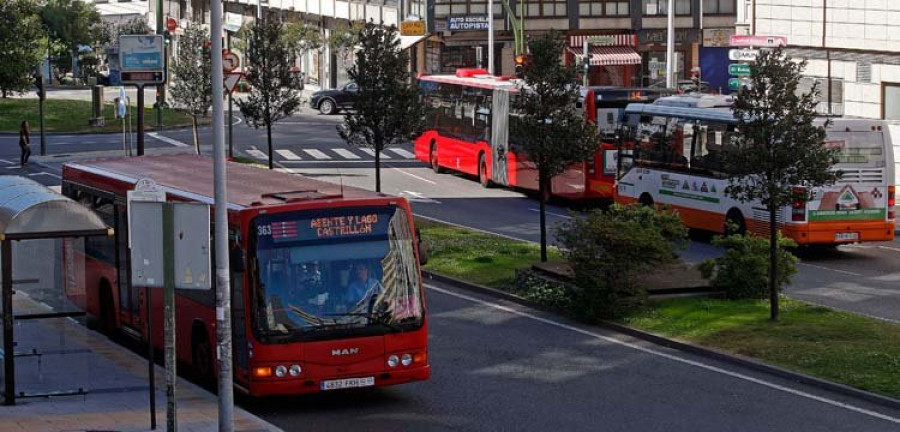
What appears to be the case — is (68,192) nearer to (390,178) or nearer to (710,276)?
(710,276)

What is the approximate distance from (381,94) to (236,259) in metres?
19.5

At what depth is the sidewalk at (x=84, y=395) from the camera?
1709cm

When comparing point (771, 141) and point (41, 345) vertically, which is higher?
point (771, 141)

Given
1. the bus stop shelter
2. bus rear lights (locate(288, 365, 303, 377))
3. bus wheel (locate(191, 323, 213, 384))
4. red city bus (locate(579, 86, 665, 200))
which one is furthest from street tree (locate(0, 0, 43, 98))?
bus rear lights (locate(288, 365, 303, 377))

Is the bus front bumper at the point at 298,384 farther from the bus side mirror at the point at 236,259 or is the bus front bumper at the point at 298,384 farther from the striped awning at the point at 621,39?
the striped awning at the point at 621,39

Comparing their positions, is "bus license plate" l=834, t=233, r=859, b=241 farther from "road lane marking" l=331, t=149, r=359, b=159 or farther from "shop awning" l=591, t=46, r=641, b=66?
"shop awning" l=591, t=46, r=641, b=66

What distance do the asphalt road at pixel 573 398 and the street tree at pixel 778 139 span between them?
2968mm

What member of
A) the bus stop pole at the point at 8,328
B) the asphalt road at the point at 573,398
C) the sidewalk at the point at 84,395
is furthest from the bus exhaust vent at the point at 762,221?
the bus stop pole at the point at 8,328

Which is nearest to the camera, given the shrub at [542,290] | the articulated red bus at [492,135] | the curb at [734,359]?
the curb at [734,359]

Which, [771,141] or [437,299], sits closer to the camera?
[771,141]

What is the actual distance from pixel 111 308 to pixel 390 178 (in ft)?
82.3

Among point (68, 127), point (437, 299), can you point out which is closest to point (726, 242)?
point (437, 299)

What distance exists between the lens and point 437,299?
26.8 meters

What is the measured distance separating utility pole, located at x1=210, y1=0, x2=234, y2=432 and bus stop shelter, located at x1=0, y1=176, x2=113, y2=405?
258cm
